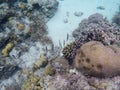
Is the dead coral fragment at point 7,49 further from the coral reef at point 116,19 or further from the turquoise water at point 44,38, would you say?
the coral reef at point 116,19

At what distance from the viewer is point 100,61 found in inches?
204

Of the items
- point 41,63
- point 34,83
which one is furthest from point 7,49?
point 34,83

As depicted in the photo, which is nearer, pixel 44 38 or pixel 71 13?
pixel 44 38

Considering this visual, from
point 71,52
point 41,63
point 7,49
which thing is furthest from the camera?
point 7,49

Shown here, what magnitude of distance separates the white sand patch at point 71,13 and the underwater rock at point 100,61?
3589 mm

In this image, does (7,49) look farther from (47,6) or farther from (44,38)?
(47,6)

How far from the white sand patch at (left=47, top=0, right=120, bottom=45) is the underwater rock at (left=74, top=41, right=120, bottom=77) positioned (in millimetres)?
3589

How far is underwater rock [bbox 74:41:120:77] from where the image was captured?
17.1 feet

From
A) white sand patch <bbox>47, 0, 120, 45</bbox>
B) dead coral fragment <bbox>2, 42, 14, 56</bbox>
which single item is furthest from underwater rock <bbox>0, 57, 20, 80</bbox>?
white sand patch <bbox>47, 0, 120, 45</bbox>

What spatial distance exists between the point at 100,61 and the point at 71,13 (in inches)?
243

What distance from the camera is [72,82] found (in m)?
5.19

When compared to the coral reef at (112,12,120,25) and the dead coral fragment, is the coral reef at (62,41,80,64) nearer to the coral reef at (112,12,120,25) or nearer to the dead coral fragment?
the dead coral fragment

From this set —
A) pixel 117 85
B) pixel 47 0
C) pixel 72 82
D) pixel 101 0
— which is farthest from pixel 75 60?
pixel 101 0

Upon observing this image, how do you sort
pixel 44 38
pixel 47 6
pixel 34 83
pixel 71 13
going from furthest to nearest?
pixel 71 13 → pixel 47 6 → pixel 44 38 → pixel 34 83
